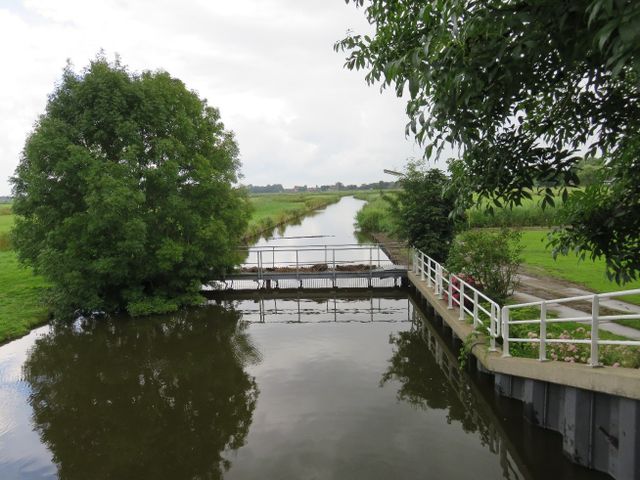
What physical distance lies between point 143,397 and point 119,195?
7.21 meters

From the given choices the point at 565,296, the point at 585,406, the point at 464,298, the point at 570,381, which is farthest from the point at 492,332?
the point at 565,296

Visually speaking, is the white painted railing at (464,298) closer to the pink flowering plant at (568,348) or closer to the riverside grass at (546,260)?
the pink flowering plant at (568,348)

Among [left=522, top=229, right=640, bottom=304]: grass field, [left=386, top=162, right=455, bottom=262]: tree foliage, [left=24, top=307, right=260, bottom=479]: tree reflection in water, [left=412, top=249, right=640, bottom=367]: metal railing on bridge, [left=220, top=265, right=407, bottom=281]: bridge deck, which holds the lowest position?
[left=24, top=307, right=260, bottom=479]: tree reflection in water

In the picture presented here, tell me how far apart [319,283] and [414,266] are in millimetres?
4677

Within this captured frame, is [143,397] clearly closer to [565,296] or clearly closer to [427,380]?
[427,380]

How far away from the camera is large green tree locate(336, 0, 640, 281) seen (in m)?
3.19

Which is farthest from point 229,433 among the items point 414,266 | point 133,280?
point 414,266

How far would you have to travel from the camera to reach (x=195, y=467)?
678 centimetres

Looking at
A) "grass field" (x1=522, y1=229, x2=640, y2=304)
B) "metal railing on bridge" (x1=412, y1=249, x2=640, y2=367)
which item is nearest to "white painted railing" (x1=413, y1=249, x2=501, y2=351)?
"metal railing on bridge" (x1=412, y1=249, x2=640, y2=367)

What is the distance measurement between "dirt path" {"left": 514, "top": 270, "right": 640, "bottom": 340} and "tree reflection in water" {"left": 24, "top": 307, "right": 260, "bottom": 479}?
7993 mm

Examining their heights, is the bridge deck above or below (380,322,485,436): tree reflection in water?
above

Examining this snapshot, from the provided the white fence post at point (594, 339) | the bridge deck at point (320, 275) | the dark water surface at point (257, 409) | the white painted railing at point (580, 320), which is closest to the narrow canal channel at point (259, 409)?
the dark water surface at point (257, 409)

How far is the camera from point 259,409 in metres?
8.55

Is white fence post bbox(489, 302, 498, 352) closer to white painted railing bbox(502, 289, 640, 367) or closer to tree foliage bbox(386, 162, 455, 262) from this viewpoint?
white painted railing bbox(502, 289, 640, 367)
